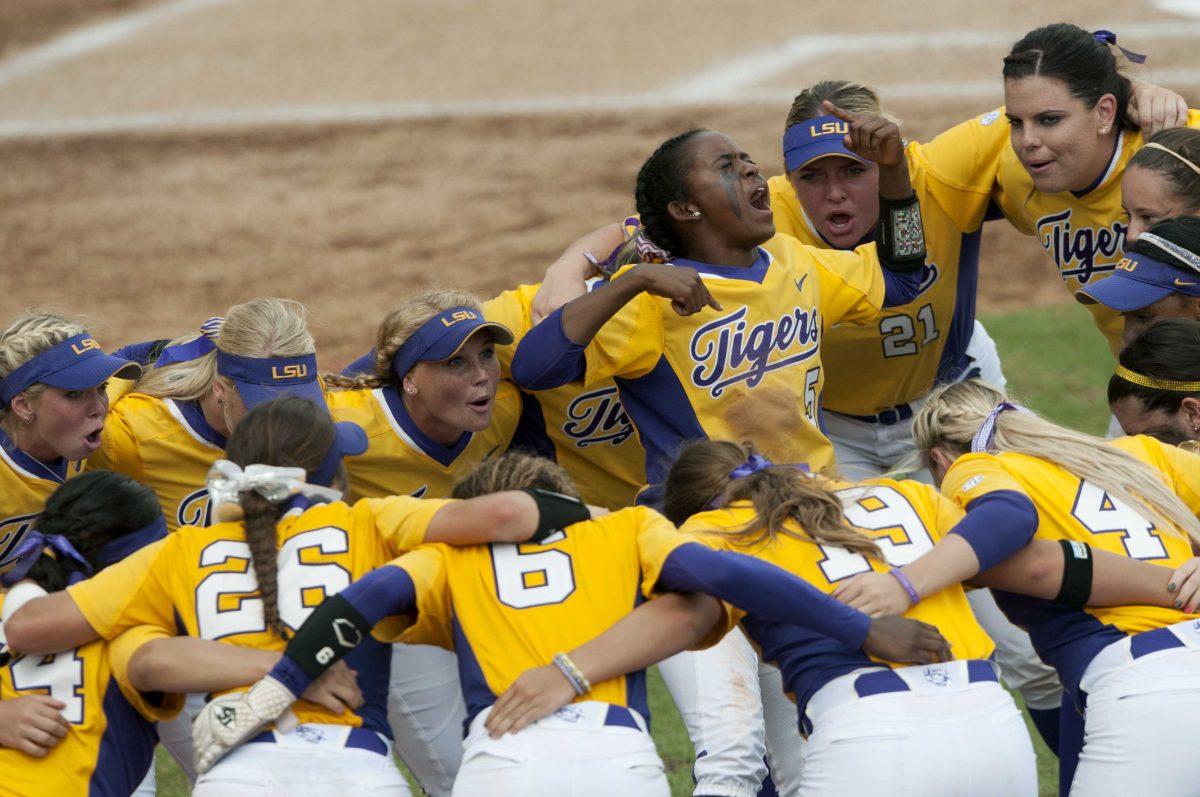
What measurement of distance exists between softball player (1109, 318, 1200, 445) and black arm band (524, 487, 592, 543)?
154cm

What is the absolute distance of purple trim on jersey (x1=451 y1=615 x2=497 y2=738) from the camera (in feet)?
10.5

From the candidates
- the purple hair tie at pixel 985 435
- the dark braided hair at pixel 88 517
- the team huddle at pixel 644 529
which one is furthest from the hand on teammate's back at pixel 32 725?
the purple hair tie at pixel 985 435

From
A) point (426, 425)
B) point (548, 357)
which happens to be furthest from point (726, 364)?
point (426, 425)

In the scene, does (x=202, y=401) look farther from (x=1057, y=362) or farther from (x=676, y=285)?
(x=1057, y=362)

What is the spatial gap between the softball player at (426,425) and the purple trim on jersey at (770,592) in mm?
1168

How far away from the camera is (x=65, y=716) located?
331cm

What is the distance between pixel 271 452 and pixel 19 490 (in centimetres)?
110

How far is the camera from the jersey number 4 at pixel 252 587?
324 centimetres

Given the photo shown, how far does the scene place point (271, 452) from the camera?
3.39 metres

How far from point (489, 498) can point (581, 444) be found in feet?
4.61

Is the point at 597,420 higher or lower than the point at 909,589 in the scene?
lower

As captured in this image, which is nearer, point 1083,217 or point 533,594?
point 533,594

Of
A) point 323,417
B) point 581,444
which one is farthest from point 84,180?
point 323,417

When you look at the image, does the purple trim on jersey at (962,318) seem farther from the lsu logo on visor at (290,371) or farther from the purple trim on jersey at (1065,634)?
the lsu logo on visor at (290,371)
